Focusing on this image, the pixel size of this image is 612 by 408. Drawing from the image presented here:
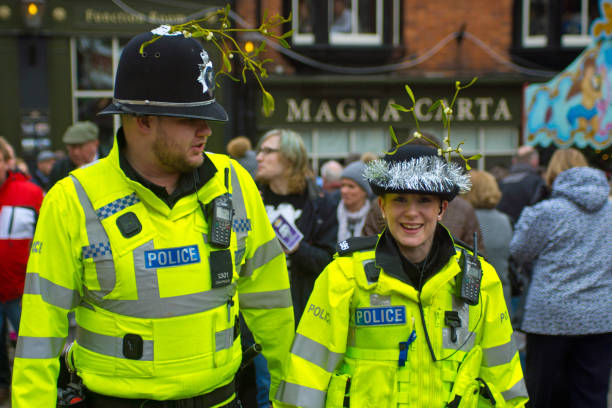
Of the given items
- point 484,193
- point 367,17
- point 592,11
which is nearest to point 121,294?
point 484,193

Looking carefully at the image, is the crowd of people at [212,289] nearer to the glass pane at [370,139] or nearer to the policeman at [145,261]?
the policeman at [145,261]

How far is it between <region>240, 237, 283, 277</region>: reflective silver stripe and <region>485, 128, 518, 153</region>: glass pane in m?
12.9

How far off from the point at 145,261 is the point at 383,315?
0.84m

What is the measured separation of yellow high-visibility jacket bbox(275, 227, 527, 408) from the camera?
2422mm

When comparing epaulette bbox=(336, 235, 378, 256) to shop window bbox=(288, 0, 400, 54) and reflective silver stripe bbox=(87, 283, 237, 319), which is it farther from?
shop window bbox=(288, 0, 400, 54)

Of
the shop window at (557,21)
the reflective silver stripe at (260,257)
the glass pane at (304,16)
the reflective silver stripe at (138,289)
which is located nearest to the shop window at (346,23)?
the glass pane at (304,16)

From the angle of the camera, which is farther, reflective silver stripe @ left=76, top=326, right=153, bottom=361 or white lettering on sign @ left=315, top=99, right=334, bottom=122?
white lettering on sign @ left=315, top=99, right=334, bottom=122

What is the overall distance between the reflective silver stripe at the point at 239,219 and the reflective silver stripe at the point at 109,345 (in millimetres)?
460

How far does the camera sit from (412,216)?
98.5 inches

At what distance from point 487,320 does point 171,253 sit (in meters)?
1.14

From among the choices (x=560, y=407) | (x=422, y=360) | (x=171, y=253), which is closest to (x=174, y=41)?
(x=171, y=253)

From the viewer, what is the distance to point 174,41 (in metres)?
2.44

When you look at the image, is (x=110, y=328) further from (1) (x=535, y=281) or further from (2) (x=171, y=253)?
(1) (x=535, y=281)

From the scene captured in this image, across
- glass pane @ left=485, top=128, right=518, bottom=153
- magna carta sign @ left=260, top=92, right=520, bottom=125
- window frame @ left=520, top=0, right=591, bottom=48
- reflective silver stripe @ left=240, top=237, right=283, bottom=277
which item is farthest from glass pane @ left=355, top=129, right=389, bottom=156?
reflective silver stripe @ left=240, top=237, right=283, bottom=277
